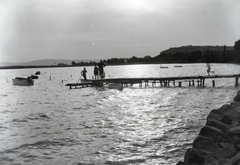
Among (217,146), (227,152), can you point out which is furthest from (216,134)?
(227,152)

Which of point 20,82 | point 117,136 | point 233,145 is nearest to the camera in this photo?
point 233,145

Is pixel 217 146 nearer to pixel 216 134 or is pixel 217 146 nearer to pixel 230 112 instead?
pixel 216 134

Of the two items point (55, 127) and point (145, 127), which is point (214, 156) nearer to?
point (145, 127)

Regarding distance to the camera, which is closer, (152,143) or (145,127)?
(152,143)

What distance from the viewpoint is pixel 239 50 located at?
561 ft

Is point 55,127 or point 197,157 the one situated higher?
point 197,157

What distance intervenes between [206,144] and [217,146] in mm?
357

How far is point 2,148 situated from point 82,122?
683cm

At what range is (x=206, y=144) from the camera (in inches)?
349

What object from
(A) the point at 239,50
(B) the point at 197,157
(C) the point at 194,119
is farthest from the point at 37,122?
(A) the point at 239,50

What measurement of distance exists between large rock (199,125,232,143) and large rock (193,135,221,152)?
0.67 m

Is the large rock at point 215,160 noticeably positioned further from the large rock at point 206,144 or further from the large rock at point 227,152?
the large rock at point 206,144

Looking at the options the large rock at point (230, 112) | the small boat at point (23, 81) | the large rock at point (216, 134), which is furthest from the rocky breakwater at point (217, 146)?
the small boat at point (23, 81)

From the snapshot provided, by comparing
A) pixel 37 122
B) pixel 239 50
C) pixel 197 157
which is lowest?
pixel 37 122
